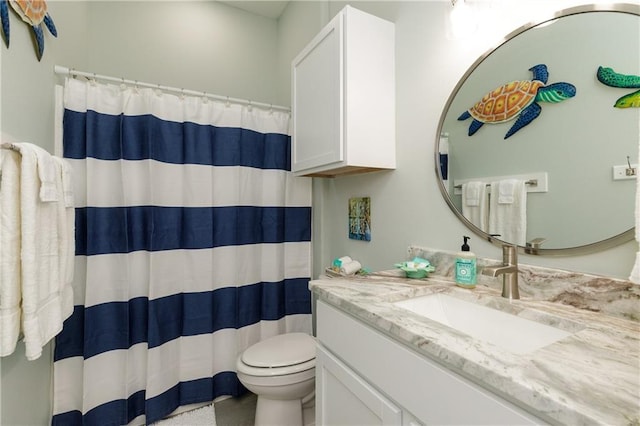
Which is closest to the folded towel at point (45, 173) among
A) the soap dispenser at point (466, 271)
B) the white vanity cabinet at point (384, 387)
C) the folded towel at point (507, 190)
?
the white vanity cabinet at point (384, 387)

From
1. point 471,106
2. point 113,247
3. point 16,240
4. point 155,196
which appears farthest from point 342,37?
point 113,247

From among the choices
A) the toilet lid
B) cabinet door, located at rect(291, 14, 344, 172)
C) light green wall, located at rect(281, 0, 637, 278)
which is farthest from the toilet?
cabinet door, located at rect(291, 14, 344, 172)

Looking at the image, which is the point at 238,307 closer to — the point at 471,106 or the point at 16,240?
the point at 16,240

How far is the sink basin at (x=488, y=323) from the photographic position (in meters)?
0.75

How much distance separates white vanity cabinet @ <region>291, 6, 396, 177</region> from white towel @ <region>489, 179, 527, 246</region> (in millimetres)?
509

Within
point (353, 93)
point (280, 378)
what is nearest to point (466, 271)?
point (353, 93)

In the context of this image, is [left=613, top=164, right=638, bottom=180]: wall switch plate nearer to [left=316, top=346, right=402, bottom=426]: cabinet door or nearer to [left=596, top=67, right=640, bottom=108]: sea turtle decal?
[left=596, top=67, right=640, bottom=108]: sea turtle decal

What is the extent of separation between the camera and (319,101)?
1460 millimetres

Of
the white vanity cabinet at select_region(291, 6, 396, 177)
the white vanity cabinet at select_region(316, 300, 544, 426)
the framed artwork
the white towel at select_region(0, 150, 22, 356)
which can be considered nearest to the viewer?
the white vanity cabinet at select_region(316, 300, 544, 426)

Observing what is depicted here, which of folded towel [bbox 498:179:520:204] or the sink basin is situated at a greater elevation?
folded towel [bbox 498:179:520:204]

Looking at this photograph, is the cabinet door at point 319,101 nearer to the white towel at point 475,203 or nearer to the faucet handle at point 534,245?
the white towel at point 475,203

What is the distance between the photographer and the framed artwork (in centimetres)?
163

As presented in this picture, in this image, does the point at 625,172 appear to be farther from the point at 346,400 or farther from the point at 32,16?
the point at 32,16

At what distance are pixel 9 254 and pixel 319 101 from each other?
51.1 inches
